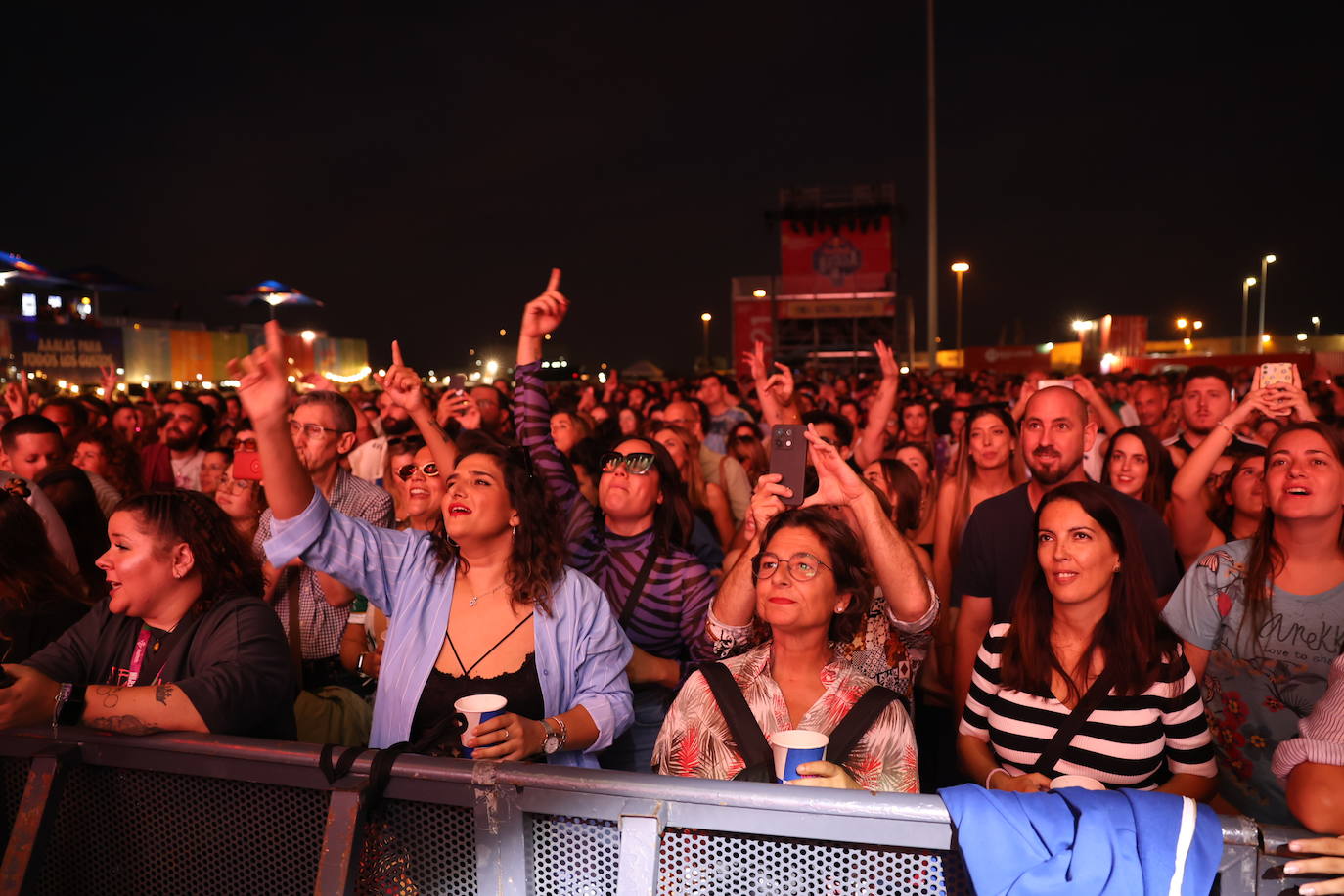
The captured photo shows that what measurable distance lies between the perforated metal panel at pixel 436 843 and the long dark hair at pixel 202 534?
47.1 inches

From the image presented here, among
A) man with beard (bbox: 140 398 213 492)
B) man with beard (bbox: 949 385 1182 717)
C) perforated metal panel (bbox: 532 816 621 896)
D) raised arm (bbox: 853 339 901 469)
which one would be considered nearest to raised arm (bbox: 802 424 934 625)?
man with beard (bbox: 949 385 1182 717)

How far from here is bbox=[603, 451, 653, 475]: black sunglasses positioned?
4.12 metres

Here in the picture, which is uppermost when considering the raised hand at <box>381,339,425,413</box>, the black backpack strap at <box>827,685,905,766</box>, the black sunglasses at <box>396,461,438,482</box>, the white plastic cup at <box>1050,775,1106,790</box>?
the raised hand at <box>381,339,425,413</box>

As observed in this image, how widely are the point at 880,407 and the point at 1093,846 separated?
4916mm

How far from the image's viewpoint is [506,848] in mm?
1834

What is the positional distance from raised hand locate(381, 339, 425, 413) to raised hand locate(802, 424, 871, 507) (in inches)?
78.4

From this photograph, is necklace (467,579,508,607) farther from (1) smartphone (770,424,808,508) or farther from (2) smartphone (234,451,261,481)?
(2) smartphone (234,451,261,481)

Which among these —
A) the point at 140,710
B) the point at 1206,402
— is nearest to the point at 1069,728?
the point at 140,710

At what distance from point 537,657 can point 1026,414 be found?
2718mm

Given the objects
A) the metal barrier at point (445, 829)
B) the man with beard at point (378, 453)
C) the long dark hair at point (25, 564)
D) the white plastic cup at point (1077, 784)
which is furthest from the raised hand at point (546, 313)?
the man with beard at point (378, 453)

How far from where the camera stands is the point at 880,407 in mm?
6352

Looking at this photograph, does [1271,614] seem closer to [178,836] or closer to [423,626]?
[423,626]

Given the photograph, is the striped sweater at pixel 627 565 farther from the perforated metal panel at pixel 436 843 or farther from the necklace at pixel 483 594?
the perforated metal panel at pixel 436 843

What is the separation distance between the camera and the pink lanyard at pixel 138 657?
106 inches
